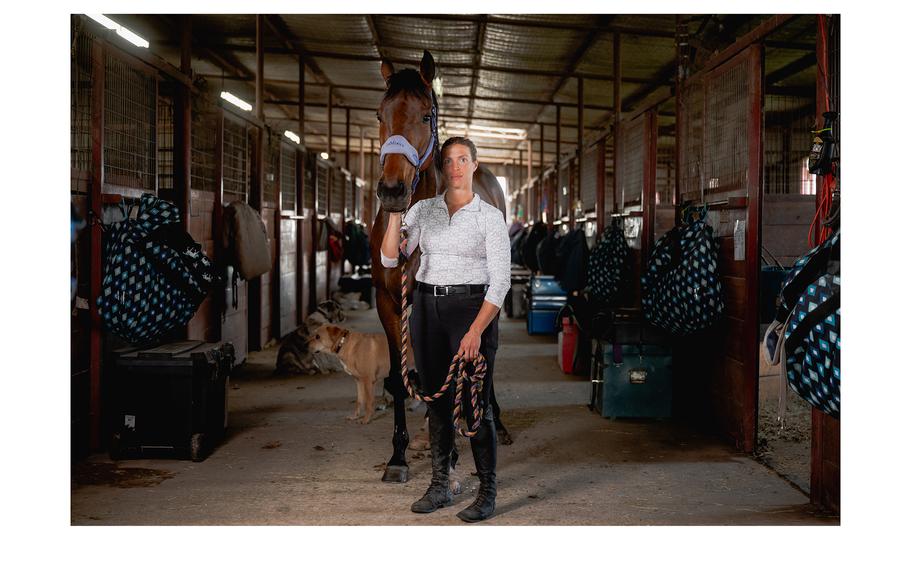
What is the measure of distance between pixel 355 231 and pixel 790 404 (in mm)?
7360

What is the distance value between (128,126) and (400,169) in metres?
2.01

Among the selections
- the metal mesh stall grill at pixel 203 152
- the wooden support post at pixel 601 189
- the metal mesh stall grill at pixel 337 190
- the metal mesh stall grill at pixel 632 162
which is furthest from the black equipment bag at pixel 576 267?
the metal mesh stall grill at pixel 337 190

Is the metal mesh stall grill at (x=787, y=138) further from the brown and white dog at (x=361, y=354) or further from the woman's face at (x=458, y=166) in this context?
the woman's face at (x=458, y=166)

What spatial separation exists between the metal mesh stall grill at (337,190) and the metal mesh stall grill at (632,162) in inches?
212

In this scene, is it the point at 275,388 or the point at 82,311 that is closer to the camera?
the point at 82,311

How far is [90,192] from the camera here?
11.7ft

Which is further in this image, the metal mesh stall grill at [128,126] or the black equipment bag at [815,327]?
the metal mesh stall grill at [128,126]

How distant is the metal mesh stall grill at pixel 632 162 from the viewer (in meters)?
5.89

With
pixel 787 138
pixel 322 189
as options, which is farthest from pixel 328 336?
pixel 787 138

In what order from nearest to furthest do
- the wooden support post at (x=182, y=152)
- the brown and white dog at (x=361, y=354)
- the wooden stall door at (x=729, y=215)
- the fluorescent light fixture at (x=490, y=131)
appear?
the wooden stall door at (x=729, y=215) → the brown and white dog at (x=361, y=354) → the wooden support post at (x=182, y=152) → the fluorescent light fixture at (x=490, y=131)

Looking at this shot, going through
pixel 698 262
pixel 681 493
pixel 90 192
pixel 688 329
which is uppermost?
pixel 90 192

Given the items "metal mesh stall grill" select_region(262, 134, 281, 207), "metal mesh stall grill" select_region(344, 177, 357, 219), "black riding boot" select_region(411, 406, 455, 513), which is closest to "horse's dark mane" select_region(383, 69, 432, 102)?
"black riding boot" select_region(411, 406, 455, 513)

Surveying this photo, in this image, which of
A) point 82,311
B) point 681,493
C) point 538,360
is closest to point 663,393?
point 681,493

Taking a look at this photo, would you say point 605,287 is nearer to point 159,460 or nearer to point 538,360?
point 538,360
